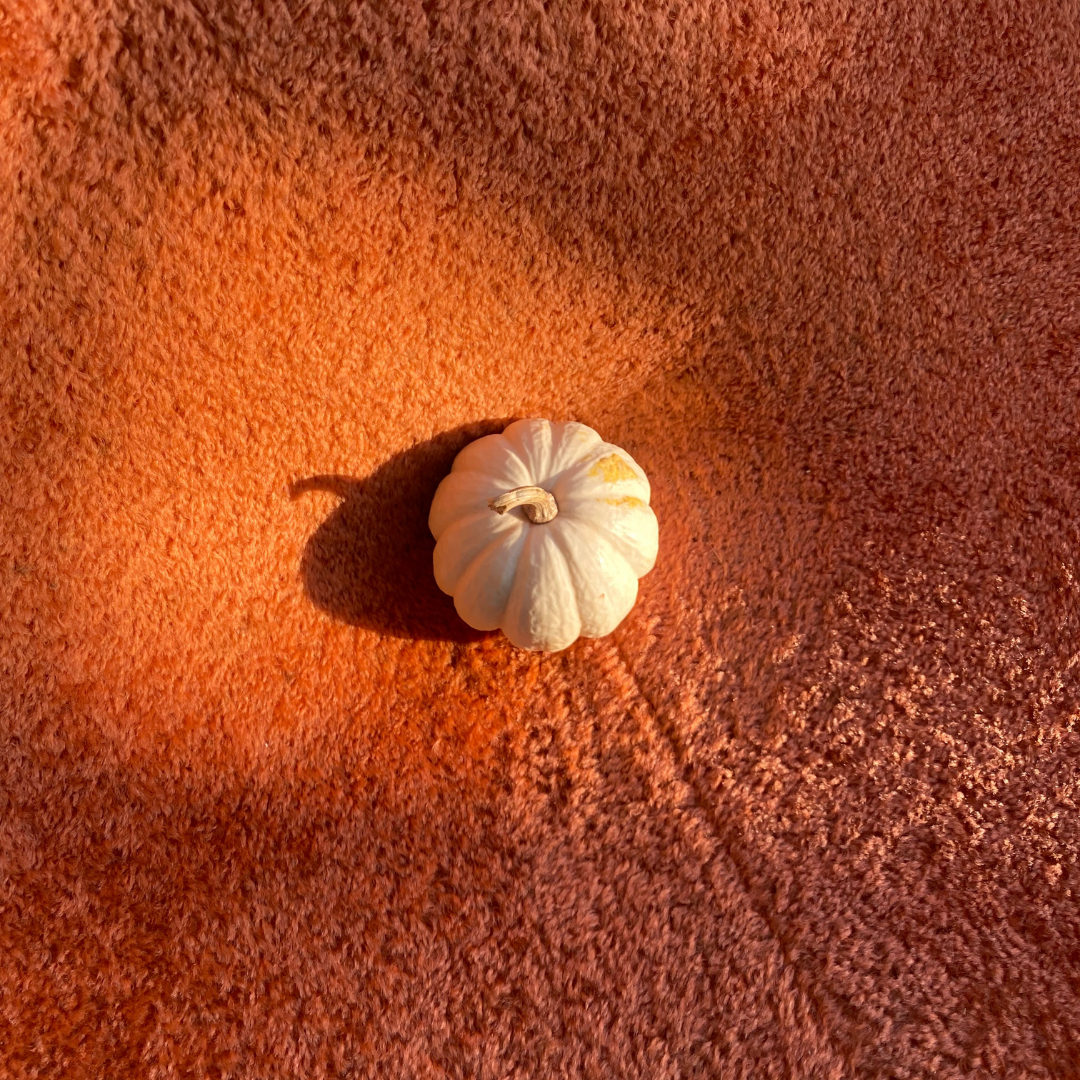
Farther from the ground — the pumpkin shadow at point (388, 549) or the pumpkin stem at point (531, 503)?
the pumpkin stem at point (531, 503)


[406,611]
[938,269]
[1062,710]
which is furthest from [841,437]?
[406,611]

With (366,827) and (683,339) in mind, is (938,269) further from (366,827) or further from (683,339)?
(366,827)

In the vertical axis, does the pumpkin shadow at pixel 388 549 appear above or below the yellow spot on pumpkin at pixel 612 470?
below

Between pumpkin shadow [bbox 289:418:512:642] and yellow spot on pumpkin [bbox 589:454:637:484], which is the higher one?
yellow spot on pumpkin [bbox 589:454:637:484]

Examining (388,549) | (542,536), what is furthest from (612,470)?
(388,549)
